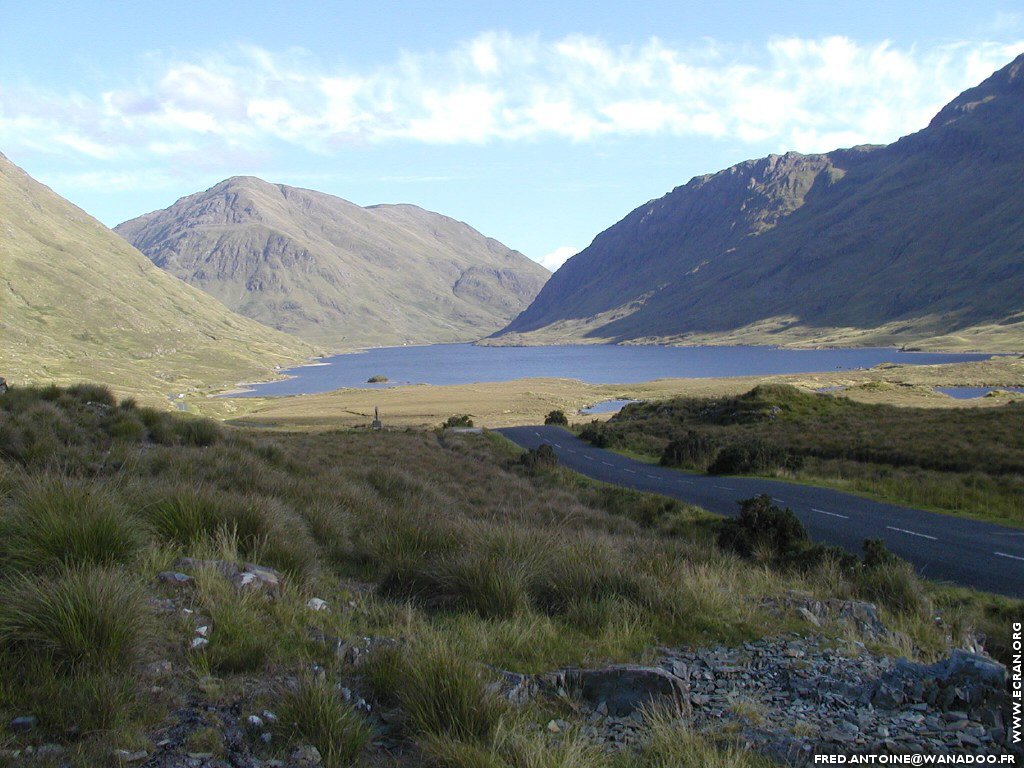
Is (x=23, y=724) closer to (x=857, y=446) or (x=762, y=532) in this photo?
(x=762, y=532)

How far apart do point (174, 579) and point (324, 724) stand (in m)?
2.25

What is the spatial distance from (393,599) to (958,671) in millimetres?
4325

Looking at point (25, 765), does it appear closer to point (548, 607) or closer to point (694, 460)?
point (548, 607)

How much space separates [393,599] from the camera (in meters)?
6.01

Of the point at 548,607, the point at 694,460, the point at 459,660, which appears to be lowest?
the point at 694,460

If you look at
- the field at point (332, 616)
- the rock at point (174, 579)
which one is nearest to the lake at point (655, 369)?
the field at point (332, 616)

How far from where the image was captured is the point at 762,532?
11.8 metres

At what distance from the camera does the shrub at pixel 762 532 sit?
11.4 m

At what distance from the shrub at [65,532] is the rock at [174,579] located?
1.26 feet

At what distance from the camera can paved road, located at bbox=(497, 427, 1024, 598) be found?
11.1 meters

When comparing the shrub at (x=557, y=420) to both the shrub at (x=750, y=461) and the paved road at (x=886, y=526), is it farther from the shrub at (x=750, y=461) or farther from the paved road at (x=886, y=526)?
the shrub at (x=750, y=461)

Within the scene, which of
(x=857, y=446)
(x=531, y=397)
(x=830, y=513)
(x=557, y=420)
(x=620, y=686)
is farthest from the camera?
(x=531, y=397)

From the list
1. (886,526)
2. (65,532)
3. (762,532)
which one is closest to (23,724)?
(65,532)

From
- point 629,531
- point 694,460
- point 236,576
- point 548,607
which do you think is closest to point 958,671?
point 548,607
